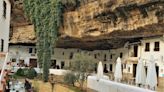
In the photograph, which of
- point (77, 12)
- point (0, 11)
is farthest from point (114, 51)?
point (0, 11)

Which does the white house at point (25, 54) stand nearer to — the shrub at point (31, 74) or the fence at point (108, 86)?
the shrub at point (31, 74)

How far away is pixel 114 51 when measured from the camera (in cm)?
4553

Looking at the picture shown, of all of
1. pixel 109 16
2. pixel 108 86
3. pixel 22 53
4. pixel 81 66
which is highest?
pixel 109 16

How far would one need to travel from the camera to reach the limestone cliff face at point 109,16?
31953mm

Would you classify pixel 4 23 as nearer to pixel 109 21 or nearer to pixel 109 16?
pixel 109 16

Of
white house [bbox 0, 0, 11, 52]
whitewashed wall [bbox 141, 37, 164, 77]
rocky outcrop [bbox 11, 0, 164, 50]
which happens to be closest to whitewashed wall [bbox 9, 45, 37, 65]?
rocky outcrop [bbox 11, 0, 164, 50]

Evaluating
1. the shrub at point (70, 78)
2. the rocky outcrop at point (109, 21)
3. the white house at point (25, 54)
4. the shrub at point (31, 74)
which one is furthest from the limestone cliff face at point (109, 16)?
the white house at point (25, 54)

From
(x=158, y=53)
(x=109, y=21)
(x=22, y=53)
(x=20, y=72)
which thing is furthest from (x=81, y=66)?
(x=22, y=53)

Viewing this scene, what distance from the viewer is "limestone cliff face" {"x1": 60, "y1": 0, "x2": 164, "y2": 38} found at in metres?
32.0

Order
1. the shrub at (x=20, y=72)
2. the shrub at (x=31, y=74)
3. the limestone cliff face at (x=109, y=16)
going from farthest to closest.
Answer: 1. the shrub at (x=20, y=72)
2. the shrub at (x=31, y=74)
3. the limestone cliff face at (x=109, y=16)

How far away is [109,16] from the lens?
35656 mm

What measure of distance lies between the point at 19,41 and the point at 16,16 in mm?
3562

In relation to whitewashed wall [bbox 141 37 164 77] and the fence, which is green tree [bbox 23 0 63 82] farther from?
whitewashed wall [bbox 141 37 164 77]

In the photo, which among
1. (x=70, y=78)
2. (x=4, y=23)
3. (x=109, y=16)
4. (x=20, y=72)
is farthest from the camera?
(x=20, y=72)
